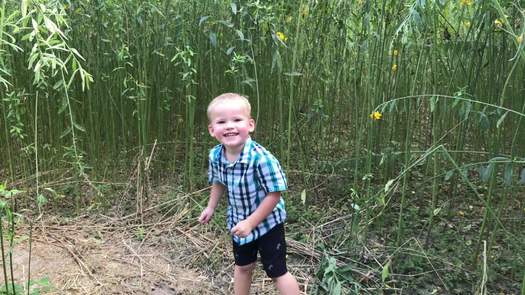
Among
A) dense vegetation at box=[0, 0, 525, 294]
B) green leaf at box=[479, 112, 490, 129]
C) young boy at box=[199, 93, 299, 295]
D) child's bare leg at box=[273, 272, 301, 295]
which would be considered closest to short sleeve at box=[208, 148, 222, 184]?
young boy at box=[199, 93, 299, 295]

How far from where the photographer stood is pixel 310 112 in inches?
93.4

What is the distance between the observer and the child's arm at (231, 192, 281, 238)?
142cm

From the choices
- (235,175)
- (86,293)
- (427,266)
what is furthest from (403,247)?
(86,293)

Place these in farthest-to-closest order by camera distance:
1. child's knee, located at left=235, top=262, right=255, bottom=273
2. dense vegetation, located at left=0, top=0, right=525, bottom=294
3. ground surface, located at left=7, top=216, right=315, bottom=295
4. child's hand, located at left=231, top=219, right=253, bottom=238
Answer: dense vegetation, located at left=0, top=0, right=525, bottom=294
ground surface, located at left=7, top=216, right=315, bottom=295
child's knee, located at left=235, top=262, right=255, bottom=273
child's hand, located at left=231, top=219, right=253, bottom=238

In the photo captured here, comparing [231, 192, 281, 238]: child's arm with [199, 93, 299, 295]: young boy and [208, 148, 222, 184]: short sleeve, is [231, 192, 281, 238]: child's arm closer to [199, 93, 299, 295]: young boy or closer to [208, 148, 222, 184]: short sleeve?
[199, 93, 299, 295]: young boy

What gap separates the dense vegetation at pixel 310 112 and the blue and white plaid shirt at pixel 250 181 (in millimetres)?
433

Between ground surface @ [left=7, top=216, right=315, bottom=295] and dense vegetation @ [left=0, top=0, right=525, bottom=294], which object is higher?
dense vegetation @ [left=0, top=0, right=525, bottom=294]

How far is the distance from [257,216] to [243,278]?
34 cm

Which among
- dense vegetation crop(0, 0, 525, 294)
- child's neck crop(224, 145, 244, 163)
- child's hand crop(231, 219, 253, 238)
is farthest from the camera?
dense vegetation crop(0, 0, 525, 294)

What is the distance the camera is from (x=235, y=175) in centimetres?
153

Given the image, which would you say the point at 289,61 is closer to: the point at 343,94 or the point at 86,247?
the point at 343,94

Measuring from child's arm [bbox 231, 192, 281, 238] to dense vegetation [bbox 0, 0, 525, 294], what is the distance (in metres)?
0.53

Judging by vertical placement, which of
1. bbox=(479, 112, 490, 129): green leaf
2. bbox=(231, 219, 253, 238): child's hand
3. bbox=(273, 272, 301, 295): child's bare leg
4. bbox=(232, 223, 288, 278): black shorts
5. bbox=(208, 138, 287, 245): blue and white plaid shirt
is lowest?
bbox=(273, 272, 301, 295): child's bare leg

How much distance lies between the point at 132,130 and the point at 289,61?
934 mm
